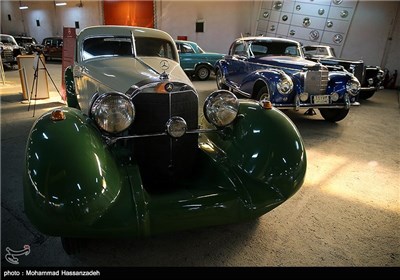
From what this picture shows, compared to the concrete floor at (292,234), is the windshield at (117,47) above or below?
above

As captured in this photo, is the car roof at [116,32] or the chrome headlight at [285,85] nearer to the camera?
the car roof at [116,32]

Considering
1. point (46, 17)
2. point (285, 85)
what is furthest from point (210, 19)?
point (46, 17)

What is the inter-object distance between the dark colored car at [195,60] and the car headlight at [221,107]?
26.7 feet

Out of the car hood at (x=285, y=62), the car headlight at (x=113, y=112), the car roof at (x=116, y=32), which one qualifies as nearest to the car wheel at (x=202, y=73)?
the car hood at (x=285, y=62)

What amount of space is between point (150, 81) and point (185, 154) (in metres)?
0.66

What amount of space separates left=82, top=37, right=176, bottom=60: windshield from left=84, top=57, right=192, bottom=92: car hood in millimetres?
211

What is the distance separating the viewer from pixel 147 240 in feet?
7.05

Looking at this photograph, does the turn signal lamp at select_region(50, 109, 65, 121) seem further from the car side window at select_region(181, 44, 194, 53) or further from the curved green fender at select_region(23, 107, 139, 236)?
the car side window at select_region(181, 44, 194, 53)

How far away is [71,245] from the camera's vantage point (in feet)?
6.31

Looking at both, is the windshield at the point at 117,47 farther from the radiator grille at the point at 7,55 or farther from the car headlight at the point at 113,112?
the radiator grille at the point at 7,55

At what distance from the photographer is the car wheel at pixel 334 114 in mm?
5559

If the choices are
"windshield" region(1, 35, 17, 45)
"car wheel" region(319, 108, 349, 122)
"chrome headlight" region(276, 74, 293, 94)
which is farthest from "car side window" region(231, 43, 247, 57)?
"windshield" region(1, 35, 17, 45)
